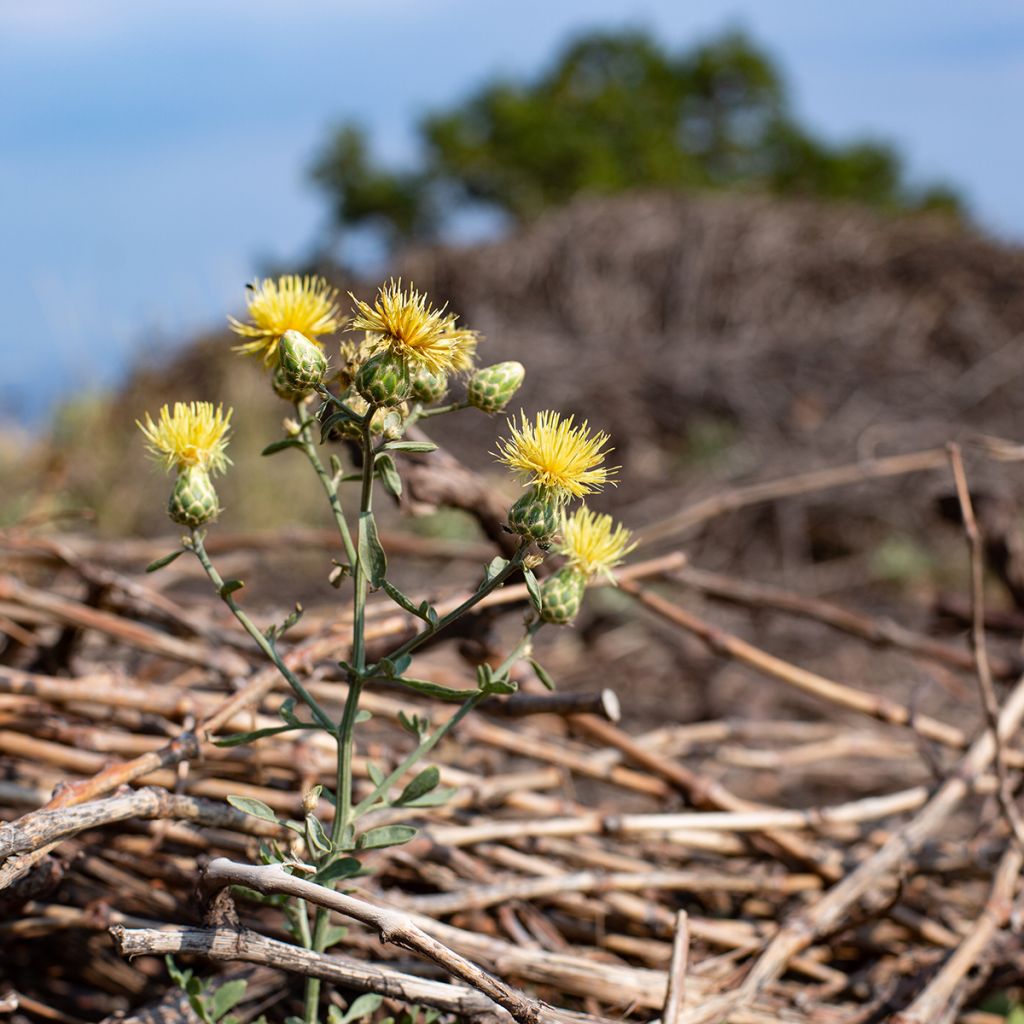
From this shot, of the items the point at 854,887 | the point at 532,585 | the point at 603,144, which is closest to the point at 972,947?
the point at 854,887

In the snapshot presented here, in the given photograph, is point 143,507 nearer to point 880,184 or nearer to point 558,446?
point 558,446

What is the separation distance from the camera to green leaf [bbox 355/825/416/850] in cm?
104

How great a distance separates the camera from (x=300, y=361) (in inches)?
37.2

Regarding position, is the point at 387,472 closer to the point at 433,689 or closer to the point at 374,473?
the point at 374,473

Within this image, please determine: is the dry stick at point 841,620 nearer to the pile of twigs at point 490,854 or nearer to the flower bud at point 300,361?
the pile of twigs at point 490,854

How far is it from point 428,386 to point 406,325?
5.3 inches

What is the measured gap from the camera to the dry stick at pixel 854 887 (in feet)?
4.52

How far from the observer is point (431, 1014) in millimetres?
1162

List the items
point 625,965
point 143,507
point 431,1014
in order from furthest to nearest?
point 143,507, point 625,965, point 431,1014

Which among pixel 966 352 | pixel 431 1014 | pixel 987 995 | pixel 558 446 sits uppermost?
pixel 966 352

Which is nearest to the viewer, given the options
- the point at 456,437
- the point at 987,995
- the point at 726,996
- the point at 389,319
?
the point at 389,319

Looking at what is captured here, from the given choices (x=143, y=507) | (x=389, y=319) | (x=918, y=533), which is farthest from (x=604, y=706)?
(x=143, y=507)

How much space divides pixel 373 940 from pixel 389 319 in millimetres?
854

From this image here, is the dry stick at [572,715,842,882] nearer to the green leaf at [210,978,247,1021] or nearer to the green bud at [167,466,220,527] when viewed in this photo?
the green leaf at [210,978,247,1021]
